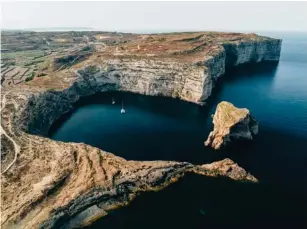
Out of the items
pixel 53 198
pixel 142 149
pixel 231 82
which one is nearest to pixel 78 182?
pixel 53 198

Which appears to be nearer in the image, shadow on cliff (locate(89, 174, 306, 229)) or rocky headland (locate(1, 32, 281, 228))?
shadow on cliff (locate(89, 174, 306, 229))

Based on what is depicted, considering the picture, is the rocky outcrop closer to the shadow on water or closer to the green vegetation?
the shadow on water

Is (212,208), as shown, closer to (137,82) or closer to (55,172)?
(55,172)

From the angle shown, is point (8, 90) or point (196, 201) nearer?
point (196, 201)

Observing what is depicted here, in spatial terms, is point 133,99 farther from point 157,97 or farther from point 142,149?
point 142,149

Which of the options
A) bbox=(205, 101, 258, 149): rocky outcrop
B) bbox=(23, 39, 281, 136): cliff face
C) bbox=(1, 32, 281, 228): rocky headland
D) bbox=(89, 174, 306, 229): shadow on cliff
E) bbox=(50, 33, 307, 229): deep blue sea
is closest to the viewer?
bbox=(89, 174, 306, 229): shadow on cliff

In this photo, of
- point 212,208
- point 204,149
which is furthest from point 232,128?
point 212,208

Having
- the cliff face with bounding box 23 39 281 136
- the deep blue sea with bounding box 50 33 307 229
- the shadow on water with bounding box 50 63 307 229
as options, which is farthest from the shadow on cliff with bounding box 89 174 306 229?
the cliff face with bounding box 23 39 281 136

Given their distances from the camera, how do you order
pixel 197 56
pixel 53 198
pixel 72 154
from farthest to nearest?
pixel 197 56
pixel 72 154
pixel 53 198
